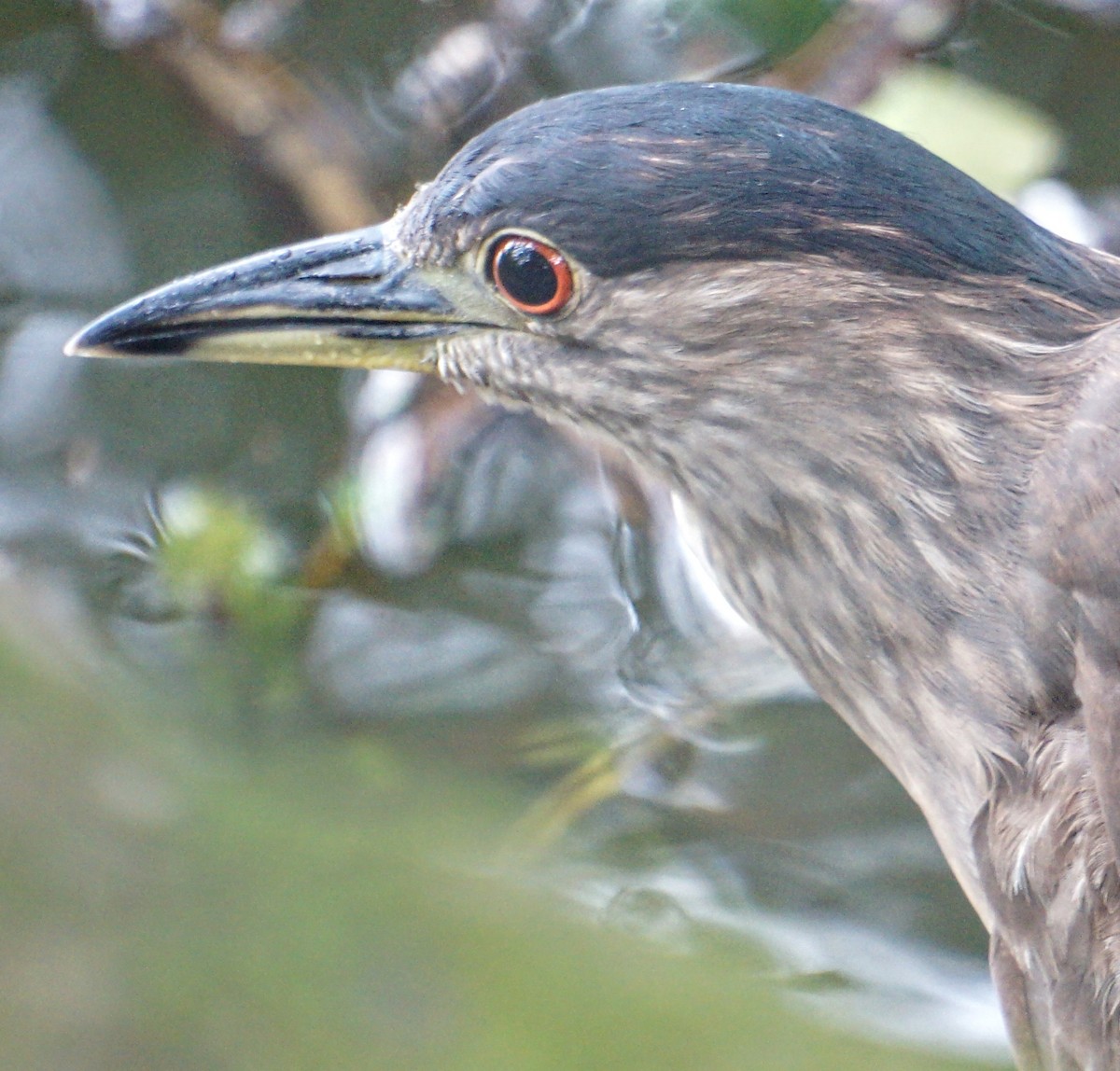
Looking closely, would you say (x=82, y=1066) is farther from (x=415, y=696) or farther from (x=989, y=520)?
(x=415, y=696)

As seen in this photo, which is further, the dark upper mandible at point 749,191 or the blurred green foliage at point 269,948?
the dark upper mandible at point 749,191

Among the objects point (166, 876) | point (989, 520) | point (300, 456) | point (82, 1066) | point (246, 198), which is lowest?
point (82, 1066)

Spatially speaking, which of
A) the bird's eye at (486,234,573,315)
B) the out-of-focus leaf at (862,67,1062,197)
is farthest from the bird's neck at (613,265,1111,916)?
the out-of-focus leaf at (862,67,1062,197)

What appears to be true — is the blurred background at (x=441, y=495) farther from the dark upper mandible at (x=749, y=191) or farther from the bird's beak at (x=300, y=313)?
the dark upper mandible at (x=749, y=191)

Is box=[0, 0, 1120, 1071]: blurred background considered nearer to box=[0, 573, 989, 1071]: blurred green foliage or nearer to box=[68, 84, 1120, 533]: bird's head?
box=[68, 84, 1120, 533]: bird's head

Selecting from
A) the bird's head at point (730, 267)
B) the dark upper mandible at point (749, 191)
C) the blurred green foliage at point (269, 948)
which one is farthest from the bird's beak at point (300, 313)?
the blurred green foliage at point (269, 948)

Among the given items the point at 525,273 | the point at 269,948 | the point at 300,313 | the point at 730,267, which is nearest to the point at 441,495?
the point at 300,313

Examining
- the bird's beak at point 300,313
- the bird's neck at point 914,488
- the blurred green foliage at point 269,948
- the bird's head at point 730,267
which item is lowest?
the blurred green foliage at point 269,948

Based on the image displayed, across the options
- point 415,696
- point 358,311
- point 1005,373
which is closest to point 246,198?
point 415,696
